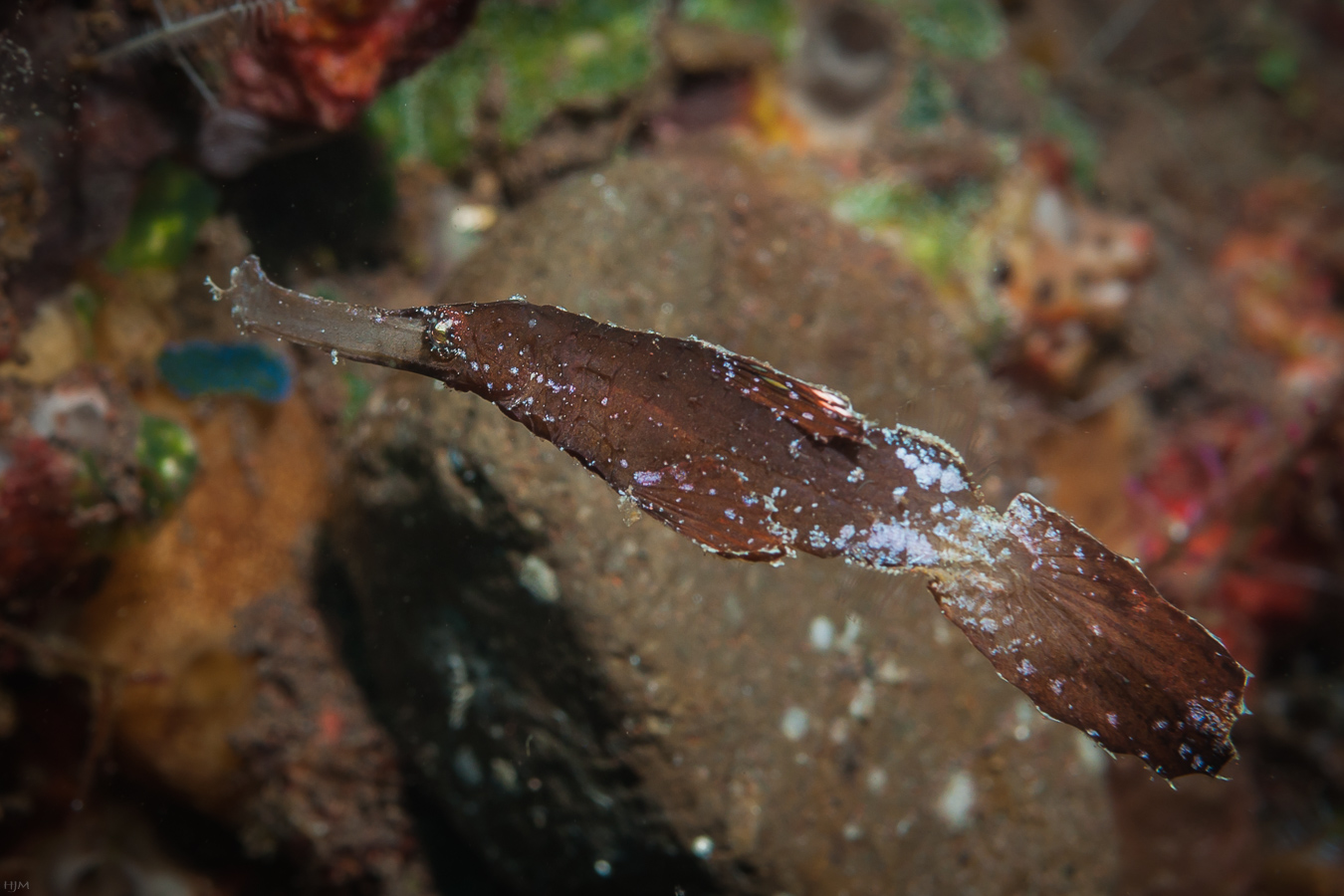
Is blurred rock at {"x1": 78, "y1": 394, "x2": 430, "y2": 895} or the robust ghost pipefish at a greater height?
the robust ghost pipefish

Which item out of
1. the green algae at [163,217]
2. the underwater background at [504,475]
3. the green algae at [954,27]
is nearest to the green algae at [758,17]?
the underwater background at [504,475]

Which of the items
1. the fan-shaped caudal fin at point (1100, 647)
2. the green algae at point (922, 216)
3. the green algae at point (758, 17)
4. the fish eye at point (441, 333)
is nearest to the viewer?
the fan-shaped caudal fin at point (1100, 647)

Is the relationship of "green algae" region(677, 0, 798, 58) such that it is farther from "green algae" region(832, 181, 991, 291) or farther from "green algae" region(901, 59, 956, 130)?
"green algae" region(832, 181, 991, 291)

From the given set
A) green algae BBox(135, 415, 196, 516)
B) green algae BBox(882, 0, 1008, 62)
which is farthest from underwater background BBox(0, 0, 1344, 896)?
green algae BBox(882, 0, 1008, 62)

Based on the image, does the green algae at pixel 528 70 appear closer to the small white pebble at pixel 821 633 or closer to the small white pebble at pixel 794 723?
the small white pebble at pixel 821 633

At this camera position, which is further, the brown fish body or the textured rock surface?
the textured rock surface

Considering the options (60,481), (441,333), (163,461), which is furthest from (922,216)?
(60,481)
